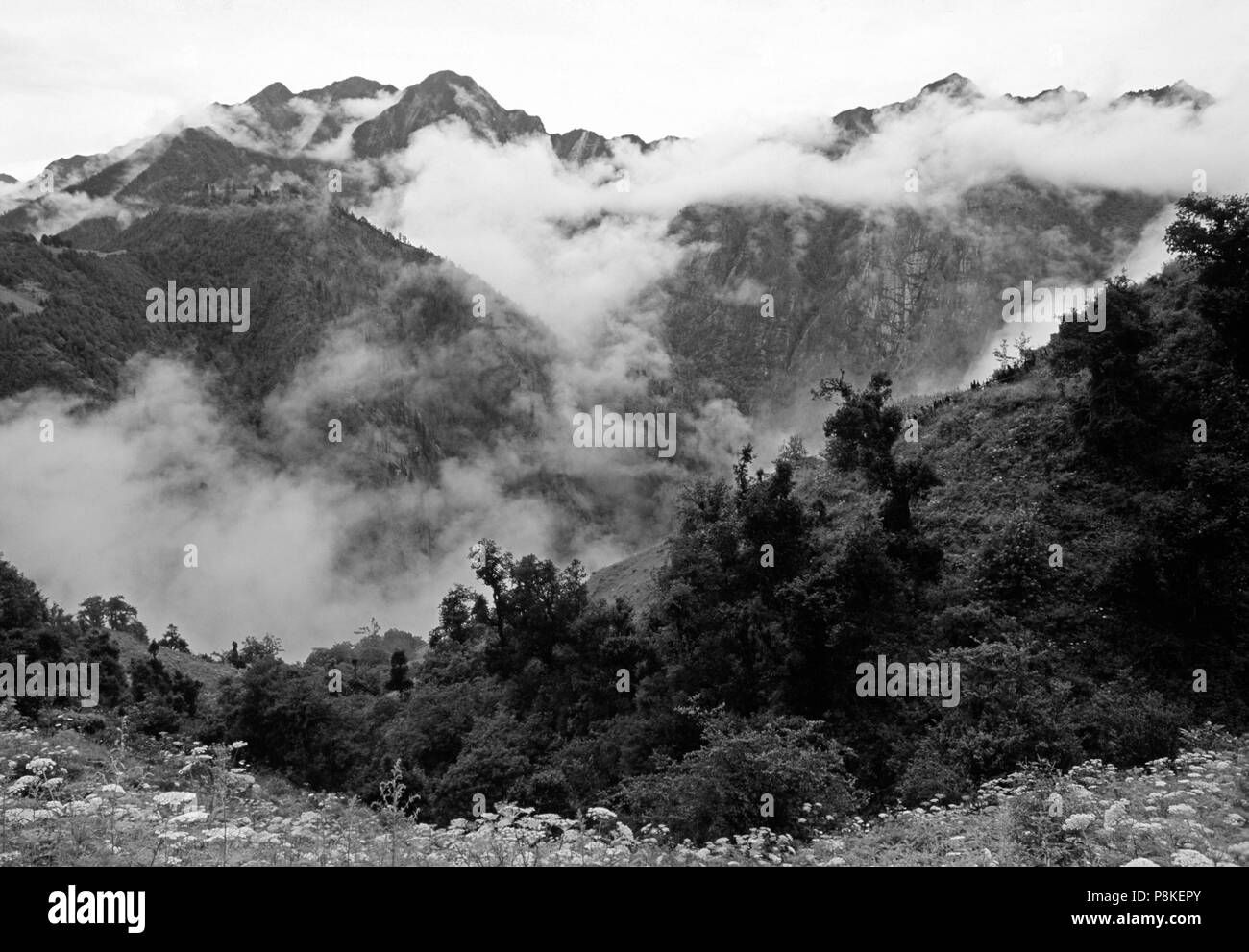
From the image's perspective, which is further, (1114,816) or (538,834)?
(1114,816)

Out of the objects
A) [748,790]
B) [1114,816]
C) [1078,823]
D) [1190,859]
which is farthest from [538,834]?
[748,790]

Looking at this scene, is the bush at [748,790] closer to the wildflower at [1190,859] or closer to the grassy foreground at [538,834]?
the grassy foreground at [538,834]

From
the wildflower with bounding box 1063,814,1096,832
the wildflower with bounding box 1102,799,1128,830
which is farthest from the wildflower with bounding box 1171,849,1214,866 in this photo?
the wildflower with bounding box 1102,799,1128,830

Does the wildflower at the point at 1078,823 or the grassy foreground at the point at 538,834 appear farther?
the wildflower at the point at 1078,823

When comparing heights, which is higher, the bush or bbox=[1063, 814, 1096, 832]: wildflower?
bbox=[1063, 814, 1096, 832]: wildflower

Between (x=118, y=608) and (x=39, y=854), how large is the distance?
133 meters

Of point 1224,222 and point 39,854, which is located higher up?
point 1224,222

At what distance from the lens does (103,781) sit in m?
11.2

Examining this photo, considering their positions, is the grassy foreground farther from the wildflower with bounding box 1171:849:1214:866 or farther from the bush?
the bush

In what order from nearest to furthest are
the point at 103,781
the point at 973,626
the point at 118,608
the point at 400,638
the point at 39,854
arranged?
the point at 39,854, the point at 103,781, the point at 973,626, the point at 118,608, the point at 400,638

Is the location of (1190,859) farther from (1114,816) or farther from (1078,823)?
(1114,816)

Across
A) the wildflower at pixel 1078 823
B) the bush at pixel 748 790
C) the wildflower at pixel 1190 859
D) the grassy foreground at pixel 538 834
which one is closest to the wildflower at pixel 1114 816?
the grassy foreground at pixel 538 834
